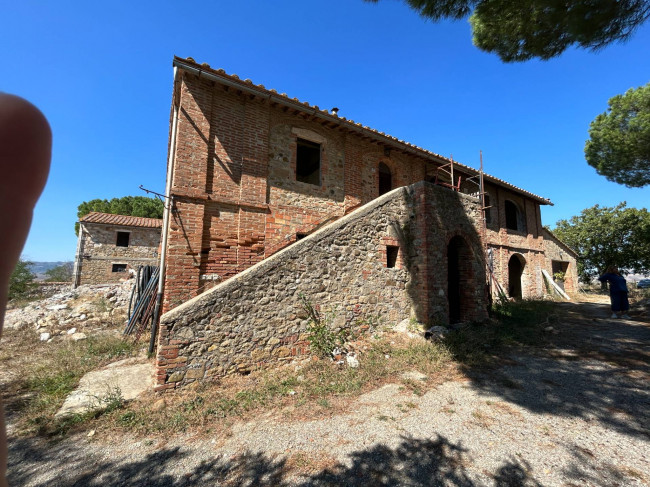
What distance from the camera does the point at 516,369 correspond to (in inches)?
212

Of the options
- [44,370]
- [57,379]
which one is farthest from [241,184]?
[44,370]

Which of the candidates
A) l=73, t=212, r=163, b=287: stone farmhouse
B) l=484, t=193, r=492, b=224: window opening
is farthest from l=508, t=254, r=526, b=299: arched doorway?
l=73, t=212, r=163, b=287: stone farmhouse

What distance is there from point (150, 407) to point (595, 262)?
29.8m

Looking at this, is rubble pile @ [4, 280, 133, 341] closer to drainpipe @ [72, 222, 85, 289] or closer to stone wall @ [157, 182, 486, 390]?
drainpipe @ [72, 222, 85, 289]

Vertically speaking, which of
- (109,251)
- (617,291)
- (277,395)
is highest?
(109,251)

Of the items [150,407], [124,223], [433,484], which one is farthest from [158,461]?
[124,223]

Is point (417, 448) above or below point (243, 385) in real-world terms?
below

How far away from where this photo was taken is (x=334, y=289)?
618 cm

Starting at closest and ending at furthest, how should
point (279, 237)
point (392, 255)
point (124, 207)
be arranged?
point (392, 255) < point (279, 237) < point (124, 207)

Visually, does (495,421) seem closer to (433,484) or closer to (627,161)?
(433,484)

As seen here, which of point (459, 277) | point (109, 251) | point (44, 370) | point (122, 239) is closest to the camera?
point (44, 370)

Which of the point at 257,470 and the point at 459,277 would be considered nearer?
the point at 257,470

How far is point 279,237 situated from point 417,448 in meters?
5.78

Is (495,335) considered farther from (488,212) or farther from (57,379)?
(57,379)
